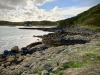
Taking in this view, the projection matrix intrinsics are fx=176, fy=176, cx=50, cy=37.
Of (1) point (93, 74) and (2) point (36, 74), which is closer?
(1) point (93, 74)

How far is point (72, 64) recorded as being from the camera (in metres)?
13.8

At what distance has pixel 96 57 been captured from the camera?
14508 mm

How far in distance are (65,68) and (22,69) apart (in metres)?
4.82

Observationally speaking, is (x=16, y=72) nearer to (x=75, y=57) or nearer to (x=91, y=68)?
(x=75, y=57)

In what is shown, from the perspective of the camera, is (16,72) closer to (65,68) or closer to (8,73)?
(8,73)

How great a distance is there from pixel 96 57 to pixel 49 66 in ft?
13.0

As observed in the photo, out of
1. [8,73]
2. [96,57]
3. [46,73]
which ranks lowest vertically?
[8,73]

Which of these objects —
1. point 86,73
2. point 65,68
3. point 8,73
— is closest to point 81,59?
point 65,68

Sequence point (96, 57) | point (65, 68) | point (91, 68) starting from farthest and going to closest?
point (96, 57) → point (65, 68) → point (91, 68)

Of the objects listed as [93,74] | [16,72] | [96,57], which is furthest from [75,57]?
[16,72]

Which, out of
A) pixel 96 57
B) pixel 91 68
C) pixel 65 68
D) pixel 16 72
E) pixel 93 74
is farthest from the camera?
pixel 16 72

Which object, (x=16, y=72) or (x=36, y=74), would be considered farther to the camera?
(x=16, y=72)

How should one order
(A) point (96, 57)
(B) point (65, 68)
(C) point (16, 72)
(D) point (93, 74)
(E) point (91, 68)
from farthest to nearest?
(C) point (16, 72) < (A) point (96, 57) < (B) point (65, 68) < (E) point (91, 68) < (D) point (93, 74)

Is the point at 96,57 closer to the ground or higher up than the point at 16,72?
higher up
